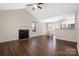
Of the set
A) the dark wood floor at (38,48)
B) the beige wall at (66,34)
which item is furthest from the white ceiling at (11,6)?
the beige wall at (66,34)

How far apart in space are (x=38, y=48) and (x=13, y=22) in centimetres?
69

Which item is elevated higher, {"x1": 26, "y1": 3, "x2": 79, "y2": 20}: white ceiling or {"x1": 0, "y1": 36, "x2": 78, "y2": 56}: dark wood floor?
{"x1": 26, "y1": 3, "x2": 79, "y2": 20}: white ceiling

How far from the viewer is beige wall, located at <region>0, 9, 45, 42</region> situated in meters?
1.90

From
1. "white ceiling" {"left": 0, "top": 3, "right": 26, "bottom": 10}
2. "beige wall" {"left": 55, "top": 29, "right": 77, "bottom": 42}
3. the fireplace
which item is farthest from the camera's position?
the fireplace

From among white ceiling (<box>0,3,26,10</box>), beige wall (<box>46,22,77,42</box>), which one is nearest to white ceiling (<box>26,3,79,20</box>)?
white ceiling (<box>0,3,26,10</box>)

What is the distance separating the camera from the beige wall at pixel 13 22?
74.7 inches

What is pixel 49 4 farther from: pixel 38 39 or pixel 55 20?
pixel 38 39

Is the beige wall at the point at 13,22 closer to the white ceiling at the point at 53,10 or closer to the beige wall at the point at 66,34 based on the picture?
the white ceiling at the point at 53,10

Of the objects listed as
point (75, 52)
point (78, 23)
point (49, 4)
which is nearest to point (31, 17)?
point (49, 4)

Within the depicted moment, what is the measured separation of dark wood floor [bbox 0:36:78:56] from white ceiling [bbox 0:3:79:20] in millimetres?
500

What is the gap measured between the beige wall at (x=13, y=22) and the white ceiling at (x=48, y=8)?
0.09 metres

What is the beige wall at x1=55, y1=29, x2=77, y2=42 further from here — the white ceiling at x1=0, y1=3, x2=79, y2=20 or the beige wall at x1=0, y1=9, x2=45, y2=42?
the beige wall at x1=0, y1=9, x2=45, y2=42

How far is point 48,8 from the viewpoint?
6.30 ft

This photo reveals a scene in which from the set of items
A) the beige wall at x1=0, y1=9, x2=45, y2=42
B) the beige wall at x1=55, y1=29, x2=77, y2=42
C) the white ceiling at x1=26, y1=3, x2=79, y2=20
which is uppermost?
the white ceiling at x1=26, y1=3, x2=79, y2=20
